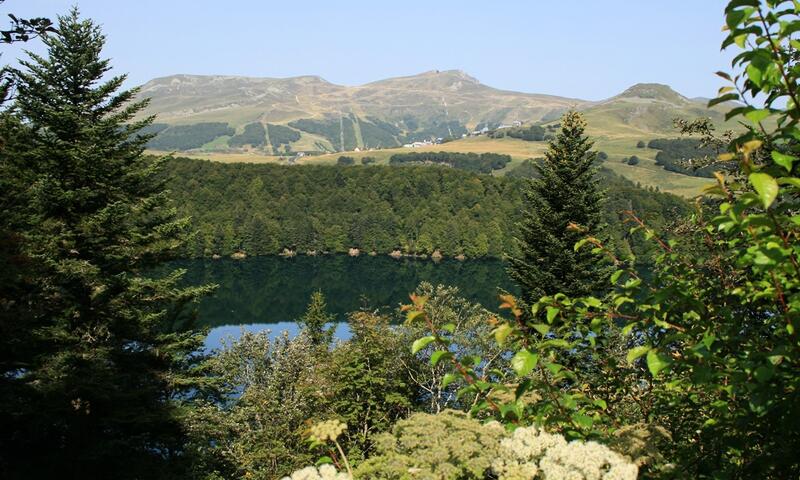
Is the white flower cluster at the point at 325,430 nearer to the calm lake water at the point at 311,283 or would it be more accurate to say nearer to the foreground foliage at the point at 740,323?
the foreground foliage at the point at 740,323

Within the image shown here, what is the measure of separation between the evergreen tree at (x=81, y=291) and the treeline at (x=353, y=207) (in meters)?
98.3

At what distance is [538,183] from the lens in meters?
27.7

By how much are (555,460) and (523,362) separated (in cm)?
60

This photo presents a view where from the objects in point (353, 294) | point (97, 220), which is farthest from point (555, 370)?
point (353, 294)

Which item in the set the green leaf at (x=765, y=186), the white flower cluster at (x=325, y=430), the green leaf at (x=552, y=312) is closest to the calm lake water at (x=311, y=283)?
the white flower cluster at (x=325, y=430)

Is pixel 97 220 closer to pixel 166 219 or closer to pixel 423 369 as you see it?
pixel 166 219

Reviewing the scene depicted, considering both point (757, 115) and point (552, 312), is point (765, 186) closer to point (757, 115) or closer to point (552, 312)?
point (757, 115)

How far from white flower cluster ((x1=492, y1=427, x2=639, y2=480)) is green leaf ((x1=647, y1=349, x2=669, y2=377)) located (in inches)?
20.9

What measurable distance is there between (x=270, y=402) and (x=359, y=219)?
10711 centimetres

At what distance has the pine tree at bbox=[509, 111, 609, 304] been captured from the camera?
1005 inches

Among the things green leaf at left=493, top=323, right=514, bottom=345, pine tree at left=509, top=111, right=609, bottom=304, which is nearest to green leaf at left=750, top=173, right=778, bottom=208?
green leaf at left=493, top=323, right=514, bottom=345

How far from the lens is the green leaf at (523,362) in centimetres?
250

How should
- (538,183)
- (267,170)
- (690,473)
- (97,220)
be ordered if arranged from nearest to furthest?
1. (690,473)
2. (97,220)
3. (538,183)
4. (267,170)

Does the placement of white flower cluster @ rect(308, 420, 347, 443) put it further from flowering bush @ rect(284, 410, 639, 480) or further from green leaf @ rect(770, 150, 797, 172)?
green leaf @ rect(770, 150, 797, 172)
